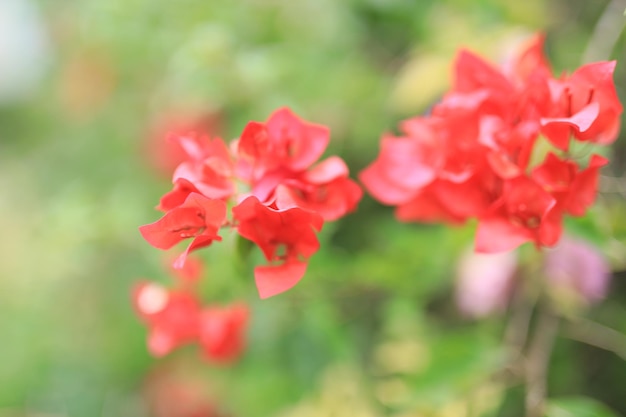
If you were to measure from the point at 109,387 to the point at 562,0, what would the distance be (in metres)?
0.84

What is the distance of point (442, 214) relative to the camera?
461mm

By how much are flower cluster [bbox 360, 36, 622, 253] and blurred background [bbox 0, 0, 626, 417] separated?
0.23 ft

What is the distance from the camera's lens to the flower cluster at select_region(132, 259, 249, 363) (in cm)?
53

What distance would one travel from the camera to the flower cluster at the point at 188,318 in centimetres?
53

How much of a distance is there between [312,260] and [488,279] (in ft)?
0.55

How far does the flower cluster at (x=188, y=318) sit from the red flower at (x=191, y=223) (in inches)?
7.1

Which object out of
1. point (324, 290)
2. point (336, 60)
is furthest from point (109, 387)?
point (336, 60)

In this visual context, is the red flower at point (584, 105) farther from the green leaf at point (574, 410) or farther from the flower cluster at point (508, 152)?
the green leaf at point (574, 410)

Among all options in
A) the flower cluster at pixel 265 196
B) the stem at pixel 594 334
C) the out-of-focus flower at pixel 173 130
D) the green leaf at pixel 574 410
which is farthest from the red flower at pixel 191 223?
the out-of-focus flower at pixel 173 130

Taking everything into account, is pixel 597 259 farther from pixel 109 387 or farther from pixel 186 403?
pixel 109 387

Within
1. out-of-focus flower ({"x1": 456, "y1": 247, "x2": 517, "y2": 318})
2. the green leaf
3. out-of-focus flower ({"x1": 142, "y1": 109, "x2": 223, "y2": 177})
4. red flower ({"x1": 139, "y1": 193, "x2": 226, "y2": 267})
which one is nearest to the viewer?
red flower ({"x1": 139, "y1": 193, "x2": 226, "y2": 267})

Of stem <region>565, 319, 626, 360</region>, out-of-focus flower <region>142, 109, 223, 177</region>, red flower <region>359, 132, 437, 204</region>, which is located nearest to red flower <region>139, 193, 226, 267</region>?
red flower <region>359, 132, 437, 204</region>

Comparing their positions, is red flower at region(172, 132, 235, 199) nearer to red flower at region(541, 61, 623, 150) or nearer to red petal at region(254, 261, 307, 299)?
red petal at region(254, 261, 307, 299)

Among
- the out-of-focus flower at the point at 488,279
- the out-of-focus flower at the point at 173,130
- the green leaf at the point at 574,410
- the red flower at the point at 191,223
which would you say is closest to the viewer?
the red flower at the point at 191,223
